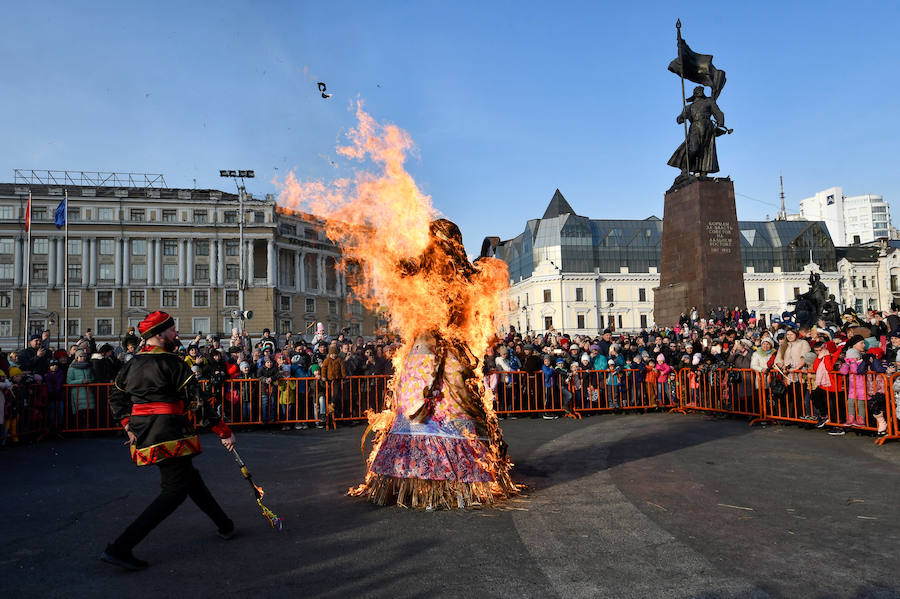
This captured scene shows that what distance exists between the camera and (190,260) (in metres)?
75.1

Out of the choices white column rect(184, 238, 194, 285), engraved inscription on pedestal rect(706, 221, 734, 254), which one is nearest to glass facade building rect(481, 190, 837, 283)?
white column rect(184, 238, 194, 285)

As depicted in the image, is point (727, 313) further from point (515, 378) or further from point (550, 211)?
point (550, 211)

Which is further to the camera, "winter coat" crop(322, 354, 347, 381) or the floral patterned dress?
"winter coat" crop(322, 354, 347, 381)

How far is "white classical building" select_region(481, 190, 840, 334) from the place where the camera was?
265ft

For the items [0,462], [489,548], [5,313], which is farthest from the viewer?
[5,313]

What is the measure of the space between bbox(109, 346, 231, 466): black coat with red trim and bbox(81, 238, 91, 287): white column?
77784mm

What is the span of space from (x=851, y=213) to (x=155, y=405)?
192 meters

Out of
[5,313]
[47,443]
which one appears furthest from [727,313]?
[5,313]

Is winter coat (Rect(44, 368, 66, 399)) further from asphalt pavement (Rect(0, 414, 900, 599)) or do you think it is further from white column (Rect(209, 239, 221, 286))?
white column (Rect(209, 239, 221, 286))

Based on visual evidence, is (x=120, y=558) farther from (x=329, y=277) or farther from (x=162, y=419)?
(x=329, y=277)

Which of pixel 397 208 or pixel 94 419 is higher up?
pixel 397 208

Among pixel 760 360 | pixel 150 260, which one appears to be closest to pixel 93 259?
pixel 150 260

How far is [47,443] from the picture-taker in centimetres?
1148

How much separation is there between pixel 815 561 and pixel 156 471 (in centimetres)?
771
